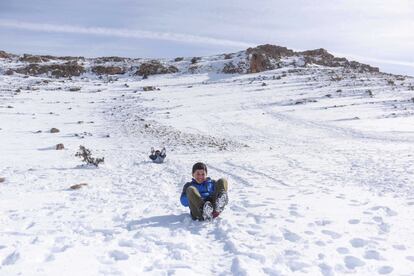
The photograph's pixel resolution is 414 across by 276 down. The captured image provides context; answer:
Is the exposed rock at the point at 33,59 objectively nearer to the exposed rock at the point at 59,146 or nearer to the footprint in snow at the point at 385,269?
the exposed rock at the point at 59,146

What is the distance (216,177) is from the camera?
43.8ft

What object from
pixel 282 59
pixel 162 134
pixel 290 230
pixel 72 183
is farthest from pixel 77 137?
pixel 282 59

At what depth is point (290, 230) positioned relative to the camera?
737 centimetres

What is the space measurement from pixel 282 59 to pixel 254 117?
35456 mm

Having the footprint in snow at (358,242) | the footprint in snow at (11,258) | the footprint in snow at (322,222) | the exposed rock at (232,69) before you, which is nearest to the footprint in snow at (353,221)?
the footprint in snow at (322,222)

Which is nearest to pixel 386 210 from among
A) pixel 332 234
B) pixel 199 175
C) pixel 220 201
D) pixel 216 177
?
pixel 332 234

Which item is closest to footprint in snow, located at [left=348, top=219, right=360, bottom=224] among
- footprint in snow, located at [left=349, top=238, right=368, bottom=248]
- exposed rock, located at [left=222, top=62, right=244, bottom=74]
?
footprint in snow, located at [left=349, top=238, right=368, bottom=248]

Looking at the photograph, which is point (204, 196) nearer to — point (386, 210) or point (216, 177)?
point (386, 210)

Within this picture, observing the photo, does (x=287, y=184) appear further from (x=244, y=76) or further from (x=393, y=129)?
(x=244, y=76)

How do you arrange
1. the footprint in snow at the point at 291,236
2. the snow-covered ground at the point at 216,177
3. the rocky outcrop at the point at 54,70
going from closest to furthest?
the snow-covered ground at the point at 216,177 < the footprint in snow at the point at 291,236 < the rocky outcrop at the point at 54,70

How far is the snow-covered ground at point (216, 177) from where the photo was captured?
6.19 metres

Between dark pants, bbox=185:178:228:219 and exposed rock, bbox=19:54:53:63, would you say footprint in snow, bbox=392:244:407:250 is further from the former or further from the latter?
exposed rock, bbox=19:54:53:63

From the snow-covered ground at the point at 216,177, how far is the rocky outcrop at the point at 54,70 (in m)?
26.9

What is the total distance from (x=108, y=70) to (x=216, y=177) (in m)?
49.8
